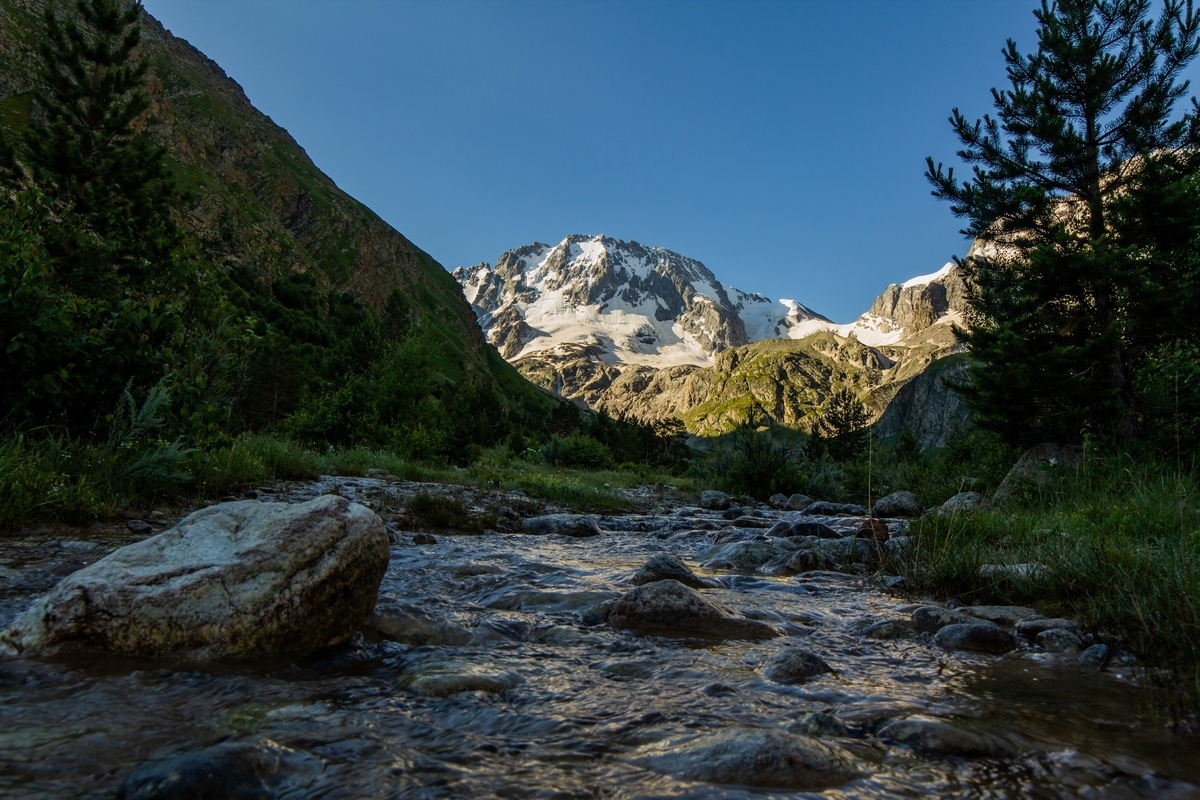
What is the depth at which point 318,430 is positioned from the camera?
Answer: 23.8m

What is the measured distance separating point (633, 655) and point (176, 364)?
7589 millimetres

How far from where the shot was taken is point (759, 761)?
247 centimetres

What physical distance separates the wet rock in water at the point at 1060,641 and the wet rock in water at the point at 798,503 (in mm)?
17045

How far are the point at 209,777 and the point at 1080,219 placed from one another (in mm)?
18997

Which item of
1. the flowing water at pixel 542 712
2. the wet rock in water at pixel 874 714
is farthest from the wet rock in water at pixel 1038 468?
the wet rock in water at pixel 874 714

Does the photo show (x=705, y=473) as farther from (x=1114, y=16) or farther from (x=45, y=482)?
(x=45, y=482)

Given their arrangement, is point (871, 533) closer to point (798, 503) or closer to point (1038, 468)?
point (1038, 468)

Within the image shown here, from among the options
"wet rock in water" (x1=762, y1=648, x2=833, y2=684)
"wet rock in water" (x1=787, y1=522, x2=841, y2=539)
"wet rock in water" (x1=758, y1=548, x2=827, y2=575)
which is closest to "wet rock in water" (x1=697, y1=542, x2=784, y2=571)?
"wet rock in water" (x1=758, y1=548, x2=827, y2=575)

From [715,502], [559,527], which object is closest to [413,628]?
[559,527]

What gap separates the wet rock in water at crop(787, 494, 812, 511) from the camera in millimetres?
21753

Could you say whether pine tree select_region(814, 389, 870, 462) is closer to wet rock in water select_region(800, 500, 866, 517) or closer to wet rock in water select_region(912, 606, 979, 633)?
wet rock in water select_region(800, 500, 866, 517)

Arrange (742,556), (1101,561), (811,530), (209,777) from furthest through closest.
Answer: (811,530), (742,556), (1101,561), (209,777)

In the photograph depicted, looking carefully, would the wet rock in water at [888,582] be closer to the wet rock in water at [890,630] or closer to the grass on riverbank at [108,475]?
the wet rock in water at [890,630]

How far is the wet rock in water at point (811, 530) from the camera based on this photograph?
1089cm
